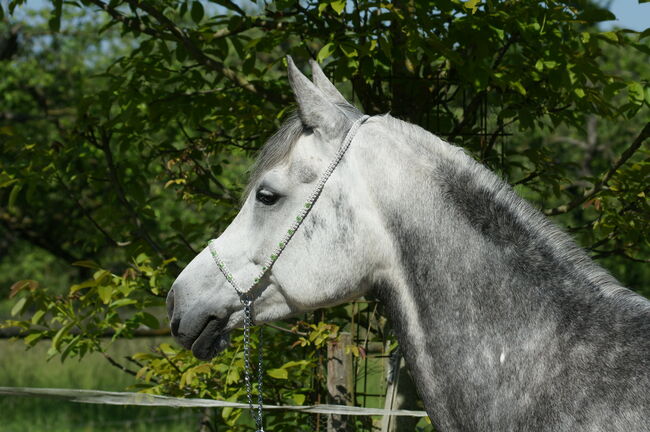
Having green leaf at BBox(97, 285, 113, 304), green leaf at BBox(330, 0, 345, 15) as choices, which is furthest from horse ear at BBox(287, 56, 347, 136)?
green leaf at BBox(97, 285, 113, 304)

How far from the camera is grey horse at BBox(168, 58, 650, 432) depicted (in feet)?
5.80

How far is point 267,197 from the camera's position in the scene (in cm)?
212

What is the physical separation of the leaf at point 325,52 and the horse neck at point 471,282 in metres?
0.98

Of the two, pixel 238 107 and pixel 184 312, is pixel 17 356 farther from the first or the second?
pixel 184 312

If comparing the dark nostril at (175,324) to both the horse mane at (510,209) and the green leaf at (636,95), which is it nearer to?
the horse mane at (510,209)

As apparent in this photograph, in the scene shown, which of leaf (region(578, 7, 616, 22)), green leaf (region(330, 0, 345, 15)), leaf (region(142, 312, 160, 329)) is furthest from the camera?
leaf (region(142, 312, 160, 329))

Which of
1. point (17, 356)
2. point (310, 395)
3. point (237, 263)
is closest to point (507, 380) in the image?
point (237, 263)

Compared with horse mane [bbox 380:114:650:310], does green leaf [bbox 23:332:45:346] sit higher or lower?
lower

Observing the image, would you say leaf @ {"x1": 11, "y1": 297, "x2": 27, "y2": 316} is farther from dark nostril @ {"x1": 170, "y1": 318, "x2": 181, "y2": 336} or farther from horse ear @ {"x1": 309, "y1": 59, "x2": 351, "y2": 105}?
horse ear @ {"x1": 309, "y1": 59, "x2": 351, "y2": 105}

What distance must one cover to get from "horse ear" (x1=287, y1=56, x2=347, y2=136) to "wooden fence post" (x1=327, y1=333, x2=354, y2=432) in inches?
65.9

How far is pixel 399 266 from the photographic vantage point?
200cm

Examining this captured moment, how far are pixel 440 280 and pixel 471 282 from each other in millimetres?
79

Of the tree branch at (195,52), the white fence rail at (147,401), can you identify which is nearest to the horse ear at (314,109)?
the white fence rail at (147,401)

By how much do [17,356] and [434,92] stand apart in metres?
6.71
